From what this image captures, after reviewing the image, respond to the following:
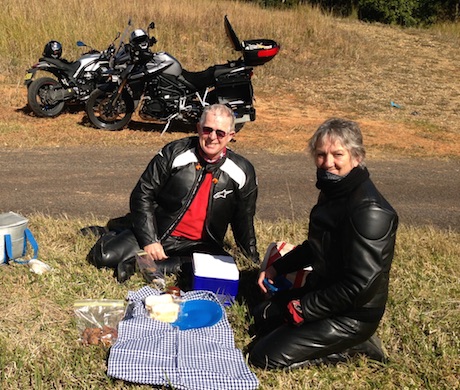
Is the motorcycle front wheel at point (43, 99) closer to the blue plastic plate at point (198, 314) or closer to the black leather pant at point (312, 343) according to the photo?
the blue plastic plate at point (198, 314)

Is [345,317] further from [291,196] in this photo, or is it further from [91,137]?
[91,137]

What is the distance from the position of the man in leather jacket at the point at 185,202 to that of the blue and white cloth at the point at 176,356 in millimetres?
758

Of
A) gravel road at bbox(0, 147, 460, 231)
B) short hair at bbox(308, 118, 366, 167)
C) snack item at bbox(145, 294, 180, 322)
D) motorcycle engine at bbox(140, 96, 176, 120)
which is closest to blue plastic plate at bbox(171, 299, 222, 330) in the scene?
snack item at bbox(145, 294, 180, 322)

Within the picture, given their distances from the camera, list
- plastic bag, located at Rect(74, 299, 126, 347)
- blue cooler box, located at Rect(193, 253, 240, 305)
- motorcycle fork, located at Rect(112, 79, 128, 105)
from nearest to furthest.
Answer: plastic bag, located at Rect(74, 299, 126, 347), blue cooler box, located at Rect(193, 253, 240, 305), motorcycle fork, located at Rect(112, 79, 128, 105)

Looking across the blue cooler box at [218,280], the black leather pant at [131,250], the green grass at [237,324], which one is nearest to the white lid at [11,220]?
the green grass at [237,324]

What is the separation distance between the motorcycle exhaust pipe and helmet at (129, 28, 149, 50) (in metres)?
1.58

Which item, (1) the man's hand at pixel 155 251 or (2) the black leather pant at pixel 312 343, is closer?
(2) the black leather pant at pixel 312 343

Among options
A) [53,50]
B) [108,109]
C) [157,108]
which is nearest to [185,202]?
[157,108]

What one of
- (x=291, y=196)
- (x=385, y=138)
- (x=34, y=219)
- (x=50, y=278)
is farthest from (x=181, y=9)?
(x=50, y=278)

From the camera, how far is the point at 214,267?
410cm

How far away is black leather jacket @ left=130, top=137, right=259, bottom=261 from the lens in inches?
172

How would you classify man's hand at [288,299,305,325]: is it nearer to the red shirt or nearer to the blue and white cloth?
the blue and white cloth

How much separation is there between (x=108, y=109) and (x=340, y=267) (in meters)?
7.04

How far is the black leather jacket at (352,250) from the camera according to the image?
3051mm
